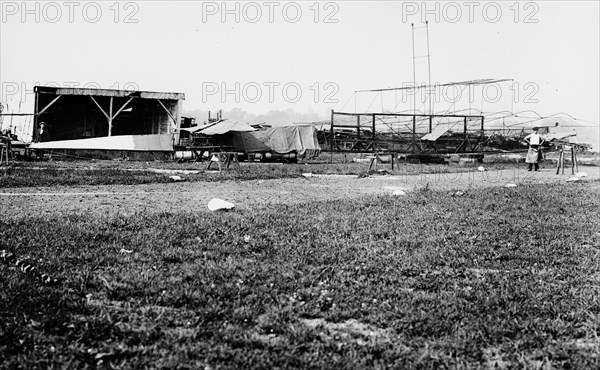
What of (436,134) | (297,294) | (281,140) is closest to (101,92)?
(281,140)

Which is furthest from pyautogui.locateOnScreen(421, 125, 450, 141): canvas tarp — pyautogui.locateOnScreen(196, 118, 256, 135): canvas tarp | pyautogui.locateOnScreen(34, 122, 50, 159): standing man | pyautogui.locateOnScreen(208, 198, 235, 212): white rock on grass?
pyautogui.locateOnScreen(208, 198, 235, 212): white rock on grass

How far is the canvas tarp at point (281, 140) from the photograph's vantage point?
28109mm

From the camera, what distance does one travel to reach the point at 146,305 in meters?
4.05

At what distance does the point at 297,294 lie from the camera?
14.4 ft

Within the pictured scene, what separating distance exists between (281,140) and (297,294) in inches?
949

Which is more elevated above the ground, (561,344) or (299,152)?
(299,152)

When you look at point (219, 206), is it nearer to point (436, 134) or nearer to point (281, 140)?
point (281, 140)

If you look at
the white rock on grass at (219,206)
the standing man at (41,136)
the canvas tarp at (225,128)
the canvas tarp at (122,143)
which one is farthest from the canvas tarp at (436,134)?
the white rock on grass at (219,206)

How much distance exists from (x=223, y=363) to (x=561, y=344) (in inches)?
83.6

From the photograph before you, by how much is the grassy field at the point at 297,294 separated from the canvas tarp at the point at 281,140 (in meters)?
20.8

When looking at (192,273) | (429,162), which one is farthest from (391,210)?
(429,162)

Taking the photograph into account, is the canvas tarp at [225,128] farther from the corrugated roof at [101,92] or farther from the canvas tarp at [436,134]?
the canvas tarp at [436,134]

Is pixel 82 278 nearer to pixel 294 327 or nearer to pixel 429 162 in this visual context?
pixel 294 327

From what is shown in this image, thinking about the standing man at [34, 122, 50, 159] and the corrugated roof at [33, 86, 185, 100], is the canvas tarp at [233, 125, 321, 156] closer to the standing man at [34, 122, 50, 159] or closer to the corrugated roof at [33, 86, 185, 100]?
the corrugated roof at [33, 86, 185, 100]
